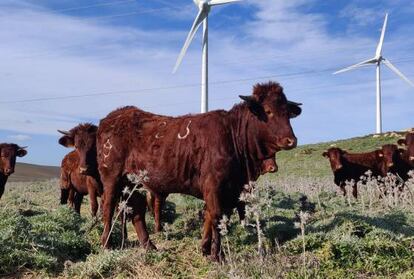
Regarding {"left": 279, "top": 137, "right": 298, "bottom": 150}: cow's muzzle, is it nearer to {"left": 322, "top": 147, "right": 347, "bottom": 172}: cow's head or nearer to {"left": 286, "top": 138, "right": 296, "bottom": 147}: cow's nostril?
{"left": 286, "top": 138, "right": 296, "bottom": 147}: cow's nostril

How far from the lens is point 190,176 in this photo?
7590 millimetres

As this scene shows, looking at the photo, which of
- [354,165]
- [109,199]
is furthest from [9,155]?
[354,165]

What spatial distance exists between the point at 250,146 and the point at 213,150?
523mm

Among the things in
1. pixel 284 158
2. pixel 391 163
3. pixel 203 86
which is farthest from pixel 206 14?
pixel 284 158

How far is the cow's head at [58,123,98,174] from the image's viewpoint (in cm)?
1102

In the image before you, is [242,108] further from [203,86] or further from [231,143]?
[203,86]

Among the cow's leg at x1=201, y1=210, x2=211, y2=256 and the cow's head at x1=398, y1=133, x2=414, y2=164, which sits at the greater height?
the cow's head at x1=398, y1=133, x2=414, y2=164

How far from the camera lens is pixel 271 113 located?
7520mm

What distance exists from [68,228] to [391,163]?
15.6 meters

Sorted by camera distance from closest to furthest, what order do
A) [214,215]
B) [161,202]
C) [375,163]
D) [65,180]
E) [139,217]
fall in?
[214,215]
[139,217]
[161,202]
[65,180]
[375,163]

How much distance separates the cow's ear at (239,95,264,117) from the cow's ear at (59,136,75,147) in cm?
574

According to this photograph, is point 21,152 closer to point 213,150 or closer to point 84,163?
point 84,163

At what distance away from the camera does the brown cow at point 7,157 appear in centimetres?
1534

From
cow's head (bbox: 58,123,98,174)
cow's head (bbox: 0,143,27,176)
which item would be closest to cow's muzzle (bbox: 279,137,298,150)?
cow's head (bbox: 58,123,98,174)
